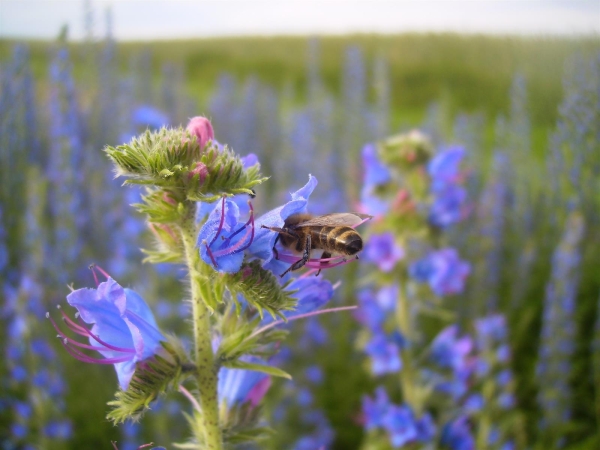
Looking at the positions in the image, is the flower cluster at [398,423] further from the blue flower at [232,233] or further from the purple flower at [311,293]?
the blue flower at [232,233]

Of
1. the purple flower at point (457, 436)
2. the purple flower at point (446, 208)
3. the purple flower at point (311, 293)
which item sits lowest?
the purple flower at point (457, 436)

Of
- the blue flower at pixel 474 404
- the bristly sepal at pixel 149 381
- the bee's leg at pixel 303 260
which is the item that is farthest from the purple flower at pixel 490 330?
the bristly sepal at pixel 149 381

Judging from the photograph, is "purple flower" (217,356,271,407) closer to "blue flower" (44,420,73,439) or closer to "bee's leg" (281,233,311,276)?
"bee's leg" (281,233,311,276)

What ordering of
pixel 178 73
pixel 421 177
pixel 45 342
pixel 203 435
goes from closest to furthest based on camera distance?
pixel 203 435, pixel 421 177, pixel 45 342, pixel 178 73

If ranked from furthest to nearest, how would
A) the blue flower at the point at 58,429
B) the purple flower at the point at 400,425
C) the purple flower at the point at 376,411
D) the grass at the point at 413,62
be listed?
the grass at the point at 413,62 → the blue flower at the point at 58,429 → the purple flower at the point at 376,411 → the purple flower at the point at 400,425

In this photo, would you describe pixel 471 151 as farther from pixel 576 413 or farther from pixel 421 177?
pixel 421 177

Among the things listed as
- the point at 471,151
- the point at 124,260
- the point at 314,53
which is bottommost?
the point at 124,260

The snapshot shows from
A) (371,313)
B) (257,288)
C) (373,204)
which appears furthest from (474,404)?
(257,288)

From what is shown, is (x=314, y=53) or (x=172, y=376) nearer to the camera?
(x=172, y=376)

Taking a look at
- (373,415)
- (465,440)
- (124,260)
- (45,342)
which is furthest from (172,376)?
(124,260)
